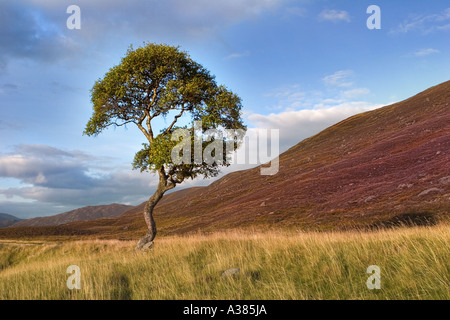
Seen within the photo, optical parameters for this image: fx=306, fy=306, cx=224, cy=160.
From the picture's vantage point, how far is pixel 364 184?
167 feet

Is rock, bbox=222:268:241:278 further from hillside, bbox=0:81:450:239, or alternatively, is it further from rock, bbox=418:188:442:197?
rock, bbox=418:188:442:197

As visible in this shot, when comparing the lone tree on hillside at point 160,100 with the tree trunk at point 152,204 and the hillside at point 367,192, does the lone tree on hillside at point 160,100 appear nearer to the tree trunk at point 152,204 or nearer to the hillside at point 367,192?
the tree trunk at point 152,204

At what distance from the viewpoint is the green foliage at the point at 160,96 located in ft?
75.5

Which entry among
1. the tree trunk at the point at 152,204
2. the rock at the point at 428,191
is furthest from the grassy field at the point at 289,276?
the rock at the point at 428,191

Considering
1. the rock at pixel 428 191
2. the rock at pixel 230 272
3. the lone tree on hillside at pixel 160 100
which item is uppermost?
the lone tree on hillside at pixel 160 100

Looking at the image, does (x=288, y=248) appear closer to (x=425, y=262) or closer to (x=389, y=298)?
(x=425, y=262)

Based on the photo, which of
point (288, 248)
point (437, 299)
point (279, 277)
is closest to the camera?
point (437, 299)

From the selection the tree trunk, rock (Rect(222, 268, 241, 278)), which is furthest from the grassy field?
the tree trunk

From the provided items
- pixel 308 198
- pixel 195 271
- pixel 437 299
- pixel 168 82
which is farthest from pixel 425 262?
pixel 308 198

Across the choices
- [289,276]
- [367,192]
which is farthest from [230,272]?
[367,192]

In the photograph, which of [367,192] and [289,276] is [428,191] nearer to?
[367,192]

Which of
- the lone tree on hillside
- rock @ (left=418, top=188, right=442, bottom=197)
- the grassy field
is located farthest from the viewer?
rock @ (left=418, top=188, right=442, bottom=197)

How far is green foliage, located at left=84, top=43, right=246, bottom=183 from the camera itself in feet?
75.5
